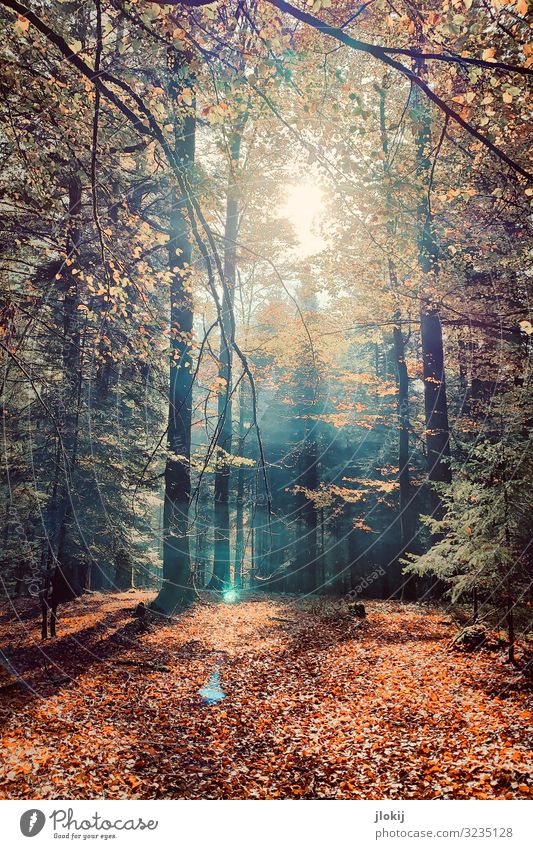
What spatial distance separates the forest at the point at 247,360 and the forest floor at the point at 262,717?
0.04m

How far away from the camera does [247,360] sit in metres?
4.82

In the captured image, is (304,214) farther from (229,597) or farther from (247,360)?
(229,597)

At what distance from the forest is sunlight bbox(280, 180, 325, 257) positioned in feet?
0.46

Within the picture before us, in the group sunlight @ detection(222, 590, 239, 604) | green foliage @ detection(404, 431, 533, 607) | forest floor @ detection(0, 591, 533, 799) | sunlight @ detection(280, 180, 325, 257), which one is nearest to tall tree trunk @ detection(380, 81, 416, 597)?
sunlight @ detection(280, 180, 325, 257)

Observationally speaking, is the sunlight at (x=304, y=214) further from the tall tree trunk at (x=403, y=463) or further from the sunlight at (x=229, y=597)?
the sunlight at (x=229, y=597)

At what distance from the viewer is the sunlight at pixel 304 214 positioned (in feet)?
45.6

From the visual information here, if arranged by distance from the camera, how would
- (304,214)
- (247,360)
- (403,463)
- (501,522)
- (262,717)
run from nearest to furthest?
(247,360) → (262,717) → (501,522) → (304,214) → (403,463)

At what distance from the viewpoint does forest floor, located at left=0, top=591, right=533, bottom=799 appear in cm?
470

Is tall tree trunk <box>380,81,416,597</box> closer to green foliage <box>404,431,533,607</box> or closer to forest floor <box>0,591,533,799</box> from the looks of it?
forest floor <box>0,591,533,799</box>

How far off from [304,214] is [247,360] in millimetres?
11597

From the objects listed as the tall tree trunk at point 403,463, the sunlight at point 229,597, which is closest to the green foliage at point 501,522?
the tall tree trunk at point 403,463

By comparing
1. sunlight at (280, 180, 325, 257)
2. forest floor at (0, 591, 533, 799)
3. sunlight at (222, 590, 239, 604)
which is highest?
sunlight at (280, 180, 325, 257)

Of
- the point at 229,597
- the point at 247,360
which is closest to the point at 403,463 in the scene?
the point at 229,597
